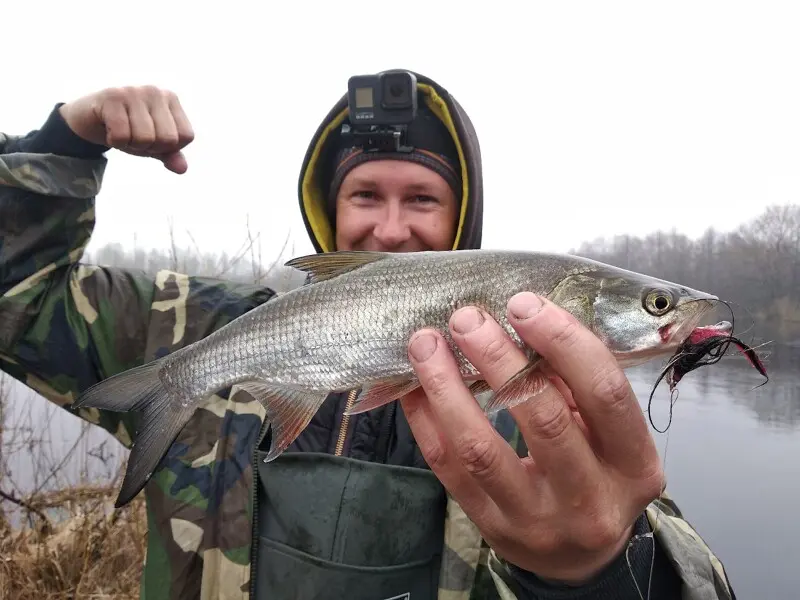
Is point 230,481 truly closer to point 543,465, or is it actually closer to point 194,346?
point 194,346

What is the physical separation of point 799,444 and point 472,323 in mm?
12289

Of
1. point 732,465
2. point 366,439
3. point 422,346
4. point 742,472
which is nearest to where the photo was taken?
point 422,346

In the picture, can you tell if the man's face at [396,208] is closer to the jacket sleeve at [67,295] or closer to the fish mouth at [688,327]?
the jacket sleeve at [67,295]

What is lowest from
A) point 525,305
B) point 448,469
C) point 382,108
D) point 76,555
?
point 76,555

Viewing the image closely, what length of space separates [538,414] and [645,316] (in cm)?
59

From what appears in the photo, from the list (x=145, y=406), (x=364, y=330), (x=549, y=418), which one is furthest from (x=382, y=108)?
(x=549, y=418)

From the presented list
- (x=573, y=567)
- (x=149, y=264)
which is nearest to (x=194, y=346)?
(x=573, y=567)

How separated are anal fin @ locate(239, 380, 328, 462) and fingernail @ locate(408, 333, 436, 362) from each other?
469 mm

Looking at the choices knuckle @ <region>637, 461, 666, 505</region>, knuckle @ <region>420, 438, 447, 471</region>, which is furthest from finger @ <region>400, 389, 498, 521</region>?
knuckle @ <region>637, 461, 666, 505</region>

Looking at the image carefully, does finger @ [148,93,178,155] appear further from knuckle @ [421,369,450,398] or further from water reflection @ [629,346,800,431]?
water reflection @ [629,346,800,431]

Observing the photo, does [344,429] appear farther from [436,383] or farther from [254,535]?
[436,383]

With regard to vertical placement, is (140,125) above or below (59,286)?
above

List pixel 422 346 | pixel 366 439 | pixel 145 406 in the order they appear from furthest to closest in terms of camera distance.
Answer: pixel 366 439 → pixel 145 406 → pixel 422 346

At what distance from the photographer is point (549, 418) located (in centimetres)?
153
